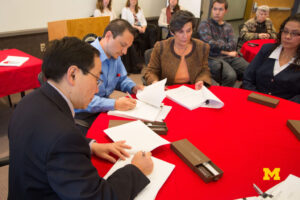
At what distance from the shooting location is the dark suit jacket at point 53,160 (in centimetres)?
77

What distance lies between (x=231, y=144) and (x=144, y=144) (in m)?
0.45

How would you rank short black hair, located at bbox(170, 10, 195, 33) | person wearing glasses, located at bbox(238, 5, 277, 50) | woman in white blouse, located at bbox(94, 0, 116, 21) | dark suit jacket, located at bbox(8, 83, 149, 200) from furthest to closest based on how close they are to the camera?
woman in white blouse, located at bbox(94, 0, 116, 21) → person wearing glasses, located at bbox(238, 5, 277, 50) → short black hair, located at bbox(170, 10, 195, 33) → dark suit jacket, located at bbox(8, 83, 149, 200)

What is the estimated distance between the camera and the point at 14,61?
2.62m

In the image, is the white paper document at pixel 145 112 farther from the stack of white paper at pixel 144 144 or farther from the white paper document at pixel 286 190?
the white paper document at pixel 286 190

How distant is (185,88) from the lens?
74.2 inches

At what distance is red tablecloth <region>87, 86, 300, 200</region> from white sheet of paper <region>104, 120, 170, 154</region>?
0.04 metres

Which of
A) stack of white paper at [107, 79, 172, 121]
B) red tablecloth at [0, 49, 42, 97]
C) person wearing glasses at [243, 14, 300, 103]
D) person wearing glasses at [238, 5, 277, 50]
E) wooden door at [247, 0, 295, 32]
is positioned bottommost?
red tablecloth at [0, 49, 42, 97]

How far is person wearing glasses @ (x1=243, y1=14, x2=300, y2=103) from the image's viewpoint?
2023mm

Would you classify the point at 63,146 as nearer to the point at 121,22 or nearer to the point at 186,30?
the point at 121,22

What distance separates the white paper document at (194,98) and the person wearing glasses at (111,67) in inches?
12.2

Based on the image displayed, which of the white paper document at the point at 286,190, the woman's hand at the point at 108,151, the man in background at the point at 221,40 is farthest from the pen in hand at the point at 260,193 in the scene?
the man in background at the point at 221,40

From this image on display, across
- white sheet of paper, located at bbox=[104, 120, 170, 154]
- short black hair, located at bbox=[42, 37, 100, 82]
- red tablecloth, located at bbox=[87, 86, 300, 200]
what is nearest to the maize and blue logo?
red tablecloth, located at bbox=[87, 86, 300, 200]

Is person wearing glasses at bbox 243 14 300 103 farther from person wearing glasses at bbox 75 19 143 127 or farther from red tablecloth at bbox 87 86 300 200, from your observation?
person wearing glasses at bbox 75 19 143 127

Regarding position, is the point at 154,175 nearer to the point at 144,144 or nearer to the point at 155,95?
the point at 144,144
